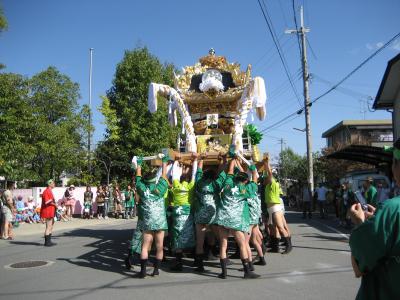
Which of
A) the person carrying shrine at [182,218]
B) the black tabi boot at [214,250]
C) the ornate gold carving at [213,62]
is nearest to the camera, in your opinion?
the person carrying shrine at [182,218]

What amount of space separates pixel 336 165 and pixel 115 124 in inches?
720

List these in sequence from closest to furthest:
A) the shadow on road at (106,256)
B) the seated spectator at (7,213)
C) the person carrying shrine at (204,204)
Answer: the person carrying shrine at (204,204) < the shadow on road at (106,256) < the seated spectator at (7,213)

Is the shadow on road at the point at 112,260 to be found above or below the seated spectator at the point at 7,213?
below

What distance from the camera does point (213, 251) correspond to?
31.1 ft

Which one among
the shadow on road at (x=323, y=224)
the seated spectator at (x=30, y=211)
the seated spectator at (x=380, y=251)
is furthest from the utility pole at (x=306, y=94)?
the seated spectator at (x=380, y=251)

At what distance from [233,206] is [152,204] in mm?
1459

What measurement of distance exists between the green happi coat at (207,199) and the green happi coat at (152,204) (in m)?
0.70

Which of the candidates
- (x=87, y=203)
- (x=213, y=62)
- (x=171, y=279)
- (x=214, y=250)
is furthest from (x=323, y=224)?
(x=87, y=203)

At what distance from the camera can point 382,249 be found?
2.16 metres

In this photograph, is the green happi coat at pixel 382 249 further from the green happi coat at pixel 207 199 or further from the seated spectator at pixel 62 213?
the seated spectator at pixel 62 213

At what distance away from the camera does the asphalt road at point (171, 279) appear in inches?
240

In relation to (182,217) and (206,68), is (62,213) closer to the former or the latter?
(206,68)

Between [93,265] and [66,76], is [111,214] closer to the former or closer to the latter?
[66,76]

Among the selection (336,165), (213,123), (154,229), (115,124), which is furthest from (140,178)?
(336,165)
